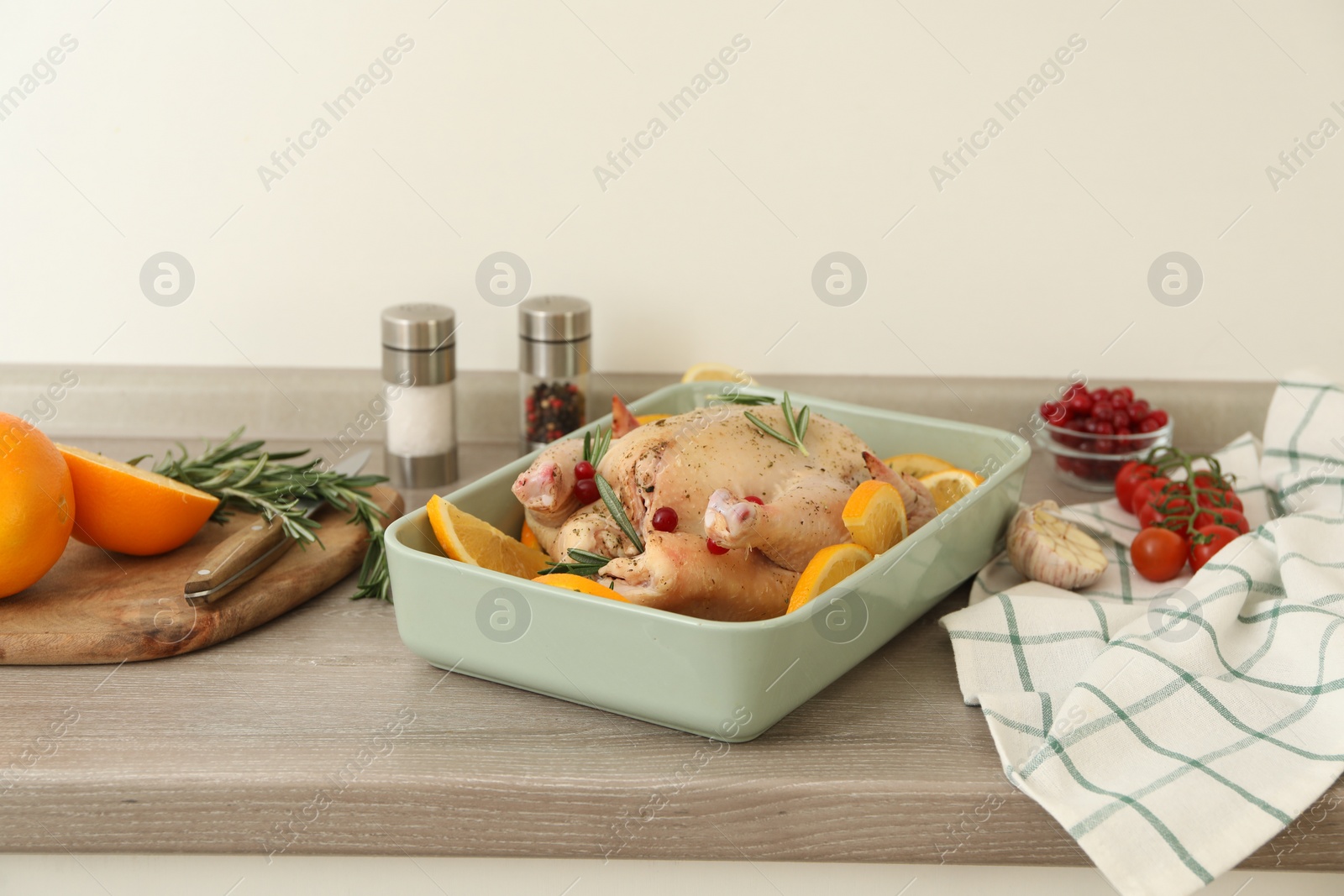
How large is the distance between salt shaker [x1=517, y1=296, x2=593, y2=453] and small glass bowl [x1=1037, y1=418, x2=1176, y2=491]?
590 millimetres

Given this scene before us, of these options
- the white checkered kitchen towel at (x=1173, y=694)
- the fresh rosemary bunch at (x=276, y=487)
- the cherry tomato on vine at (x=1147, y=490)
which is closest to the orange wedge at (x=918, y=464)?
the white checkered kitchen towel at (x=1173, y=694)

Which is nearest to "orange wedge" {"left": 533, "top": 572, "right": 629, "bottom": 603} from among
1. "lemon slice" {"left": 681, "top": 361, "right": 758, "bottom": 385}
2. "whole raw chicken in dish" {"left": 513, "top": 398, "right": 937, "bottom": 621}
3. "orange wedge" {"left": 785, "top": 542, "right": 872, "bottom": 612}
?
"whole raw chicken in dish" {"left": 513, "top": 398, "right": 937, "bottom": 621}

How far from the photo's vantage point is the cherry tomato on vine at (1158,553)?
1.09m

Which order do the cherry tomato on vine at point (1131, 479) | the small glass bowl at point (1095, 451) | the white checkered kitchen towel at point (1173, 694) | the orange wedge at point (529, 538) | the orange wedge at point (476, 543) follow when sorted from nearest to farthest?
the white checkered kitchen towel at point (1173, 694) < the orange wedge at point (476, 543) < the orange wedge at point (529, 538) < the cherry tomato on vine at point (1131, 479) < the small glass bowl at point (1095, 451)

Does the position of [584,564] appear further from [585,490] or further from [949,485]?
[949,485]

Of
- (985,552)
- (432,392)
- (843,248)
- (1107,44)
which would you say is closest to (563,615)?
(985,552)

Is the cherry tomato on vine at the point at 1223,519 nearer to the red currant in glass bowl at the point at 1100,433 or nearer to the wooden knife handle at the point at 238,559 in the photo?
the red currant in glass bowl at the point at 1100,433

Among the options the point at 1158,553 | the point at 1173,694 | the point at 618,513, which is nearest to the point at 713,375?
the point at 618,513

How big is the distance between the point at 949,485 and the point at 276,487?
67 centimetres

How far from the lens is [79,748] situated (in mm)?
804

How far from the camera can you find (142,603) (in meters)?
0.96

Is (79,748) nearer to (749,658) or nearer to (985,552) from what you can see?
(749,658)

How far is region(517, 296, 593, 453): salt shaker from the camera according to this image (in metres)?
1.33

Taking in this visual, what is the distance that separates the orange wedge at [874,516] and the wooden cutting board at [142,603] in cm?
50
